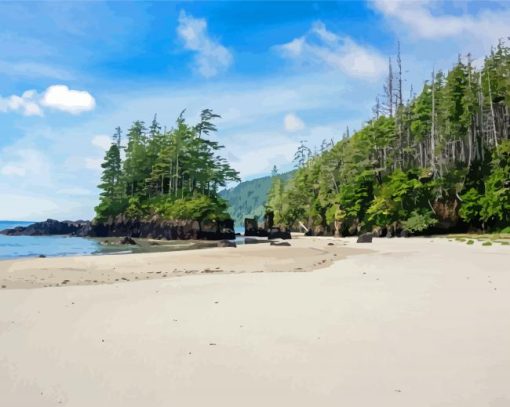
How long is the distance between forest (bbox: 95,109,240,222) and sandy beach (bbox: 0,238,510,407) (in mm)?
62433

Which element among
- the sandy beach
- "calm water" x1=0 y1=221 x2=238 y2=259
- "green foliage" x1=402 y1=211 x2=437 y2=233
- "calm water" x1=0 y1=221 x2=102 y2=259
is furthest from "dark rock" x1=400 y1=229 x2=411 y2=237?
the sandy beach

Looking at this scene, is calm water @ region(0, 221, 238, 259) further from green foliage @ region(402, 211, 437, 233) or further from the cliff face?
green foliage @ region(402, 211, 437, 233)

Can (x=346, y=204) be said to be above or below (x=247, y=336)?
above

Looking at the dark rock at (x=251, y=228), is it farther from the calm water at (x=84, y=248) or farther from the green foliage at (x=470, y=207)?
the green foliage at (x=470, y=207)

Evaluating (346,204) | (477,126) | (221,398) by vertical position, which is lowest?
(221,398)

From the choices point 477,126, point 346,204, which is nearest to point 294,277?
point 346,204

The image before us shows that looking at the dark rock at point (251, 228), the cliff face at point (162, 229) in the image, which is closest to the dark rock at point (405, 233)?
the cliff face at point (162, 229)

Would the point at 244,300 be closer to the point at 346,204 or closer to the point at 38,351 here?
the point at 38,351

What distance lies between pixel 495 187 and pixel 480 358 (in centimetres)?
5190

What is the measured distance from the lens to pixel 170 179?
86.9 m

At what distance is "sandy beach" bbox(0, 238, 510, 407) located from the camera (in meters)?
4.43

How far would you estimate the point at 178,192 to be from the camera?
284ft

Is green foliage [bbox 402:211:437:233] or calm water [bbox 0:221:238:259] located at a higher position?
green foliage [bbox 402:211:437:233]

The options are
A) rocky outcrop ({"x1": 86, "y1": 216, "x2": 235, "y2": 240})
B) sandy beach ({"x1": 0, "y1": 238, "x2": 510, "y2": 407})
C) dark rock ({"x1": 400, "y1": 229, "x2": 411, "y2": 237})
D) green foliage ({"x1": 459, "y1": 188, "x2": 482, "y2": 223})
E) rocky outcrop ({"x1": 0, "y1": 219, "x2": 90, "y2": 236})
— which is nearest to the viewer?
sandy beach ({"x1": 0, "y1": 238, "x2": 510, "y2": 407})
